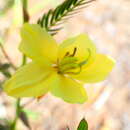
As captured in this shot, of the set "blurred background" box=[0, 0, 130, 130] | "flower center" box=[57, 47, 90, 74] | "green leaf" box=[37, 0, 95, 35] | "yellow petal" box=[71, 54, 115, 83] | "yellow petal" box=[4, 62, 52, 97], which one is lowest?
"blurred background" box=[0, 0, 130, 130]

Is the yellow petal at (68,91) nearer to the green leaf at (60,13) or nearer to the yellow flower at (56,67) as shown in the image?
the yellow flower at (56,67)

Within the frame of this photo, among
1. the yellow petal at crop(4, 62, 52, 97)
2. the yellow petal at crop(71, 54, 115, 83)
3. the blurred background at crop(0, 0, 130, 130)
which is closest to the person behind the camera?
the yellow petal at crop(4, 62, 52, 97)

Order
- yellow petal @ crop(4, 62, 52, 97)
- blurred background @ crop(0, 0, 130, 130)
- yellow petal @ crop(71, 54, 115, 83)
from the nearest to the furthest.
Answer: yellow petal @ crop(4, 62, 52, 97), yellow petal @ crop(71, 54, 115, 83), blurred background @ crop(0, 0, 130, 130)

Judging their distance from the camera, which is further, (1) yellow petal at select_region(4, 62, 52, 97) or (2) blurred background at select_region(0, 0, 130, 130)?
(2) blurred background at select_region(0, 0, 130, 130)

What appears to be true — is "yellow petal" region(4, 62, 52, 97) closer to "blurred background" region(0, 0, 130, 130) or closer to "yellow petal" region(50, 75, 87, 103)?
"yellow petal" region(50, 75, 87, 103)

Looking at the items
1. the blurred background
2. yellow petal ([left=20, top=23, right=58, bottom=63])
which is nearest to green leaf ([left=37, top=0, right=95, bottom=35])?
yellow petal ([left=20, top=23, right=58, bottom=63])

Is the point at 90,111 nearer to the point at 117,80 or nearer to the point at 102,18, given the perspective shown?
the point at 117,80

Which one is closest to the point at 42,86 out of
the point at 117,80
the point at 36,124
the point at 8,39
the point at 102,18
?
the point at 36,124
